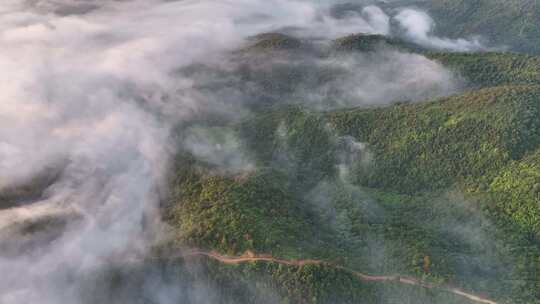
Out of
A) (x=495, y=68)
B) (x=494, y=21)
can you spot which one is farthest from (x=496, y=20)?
(x=495, y=68)

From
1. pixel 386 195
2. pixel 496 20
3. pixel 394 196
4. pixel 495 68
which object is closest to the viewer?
pixel 394 196

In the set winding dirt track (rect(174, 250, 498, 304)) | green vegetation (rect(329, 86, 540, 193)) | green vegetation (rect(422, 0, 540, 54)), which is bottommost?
winding dirt track (rect(174, 250, 498, 304))

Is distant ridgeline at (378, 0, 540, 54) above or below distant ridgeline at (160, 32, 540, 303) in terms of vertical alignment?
above

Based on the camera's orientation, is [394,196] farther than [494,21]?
No

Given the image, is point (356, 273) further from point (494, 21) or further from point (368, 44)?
point (494, 21)

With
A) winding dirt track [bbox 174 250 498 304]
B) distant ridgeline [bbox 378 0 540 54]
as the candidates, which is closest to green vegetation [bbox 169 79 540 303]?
winding dirt track [bbox 174 250 498 304]

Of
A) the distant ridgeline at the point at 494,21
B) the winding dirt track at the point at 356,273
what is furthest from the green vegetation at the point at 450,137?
the distant ridgeline at the point at 494,21

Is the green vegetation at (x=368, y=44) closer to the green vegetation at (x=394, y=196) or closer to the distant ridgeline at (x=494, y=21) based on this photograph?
the green vegetation at (x=394, y=196)

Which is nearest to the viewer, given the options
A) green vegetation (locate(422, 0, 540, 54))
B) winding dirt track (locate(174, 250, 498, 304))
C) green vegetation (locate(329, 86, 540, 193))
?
winding dirt track (locate(174, 250, 498, 304))

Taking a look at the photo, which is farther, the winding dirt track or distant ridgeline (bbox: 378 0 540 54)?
distant ridgeline (bbox: 378 0 540 54)

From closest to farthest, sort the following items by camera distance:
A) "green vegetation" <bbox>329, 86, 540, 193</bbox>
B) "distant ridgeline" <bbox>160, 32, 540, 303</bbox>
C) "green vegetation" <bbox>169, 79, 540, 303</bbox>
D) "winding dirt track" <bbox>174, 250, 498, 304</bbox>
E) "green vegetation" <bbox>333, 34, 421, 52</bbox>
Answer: "winding dirt track" <bbox>174, 250, 498, 304</bbox>, "distant ridgeline" <bbox>160, 32, 540, 303</bbox>, "green vegetation" <bbox>169, 79, 540, 303</bbox>, "green vegetation" <bbox>329, 86, 540, 193</bbox>, "green vegetation" <bbox>333, 34, 421, 52</bbox>

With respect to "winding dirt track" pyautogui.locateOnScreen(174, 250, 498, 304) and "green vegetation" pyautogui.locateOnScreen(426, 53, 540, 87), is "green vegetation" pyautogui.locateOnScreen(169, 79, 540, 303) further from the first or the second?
"green vegetation" pyautogui.locateOnScreen(426, 53, 540, 87)
